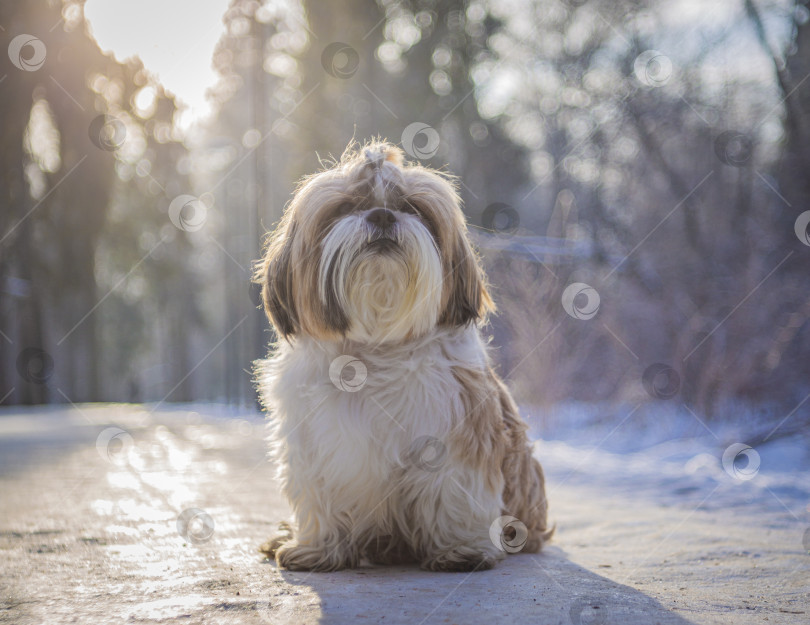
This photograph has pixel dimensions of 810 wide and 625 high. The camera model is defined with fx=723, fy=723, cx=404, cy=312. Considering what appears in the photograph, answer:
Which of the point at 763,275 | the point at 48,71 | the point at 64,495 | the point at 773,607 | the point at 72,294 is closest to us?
the point at 773,607

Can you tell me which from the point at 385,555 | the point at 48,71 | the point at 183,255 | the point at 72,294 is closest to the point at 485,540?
the point at 385,555

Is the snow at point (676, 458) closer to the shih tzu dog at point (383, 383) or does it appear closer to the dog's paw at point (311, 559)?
the shih tzu dog at point (383, 383)

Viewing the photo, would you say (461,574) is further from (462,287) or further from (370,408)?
(462,287)

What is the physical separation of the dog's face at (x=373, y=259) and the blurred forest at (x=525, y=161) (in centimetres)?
329

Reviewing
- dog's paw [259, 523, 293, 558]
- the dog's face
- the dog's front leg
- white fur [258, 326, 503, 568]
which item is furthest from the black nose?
dog's paw [259, 523, 293, 558]

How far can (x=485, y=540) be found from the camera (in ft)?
10.8

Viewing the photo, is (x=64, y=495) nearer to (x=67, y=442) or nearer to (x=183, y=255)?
(x=67, y=442)

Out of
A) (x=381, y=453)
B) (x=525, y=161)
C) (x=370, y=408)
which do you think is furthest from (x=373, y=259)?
(x=525, y=161)

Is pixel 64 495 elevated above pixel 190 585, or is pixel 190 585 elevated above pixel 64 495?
pixel 190 585

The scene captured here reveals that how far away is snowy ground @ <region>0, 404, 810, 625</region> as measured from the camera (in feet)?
7.79

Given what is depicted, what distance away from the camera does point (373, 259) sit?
3.09 m

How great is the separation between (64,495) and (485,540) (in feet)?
11.5

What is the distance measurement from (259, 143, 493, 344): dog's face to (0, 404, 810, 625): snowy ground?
111 cm

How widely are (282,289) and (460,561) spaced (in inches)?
58.5
